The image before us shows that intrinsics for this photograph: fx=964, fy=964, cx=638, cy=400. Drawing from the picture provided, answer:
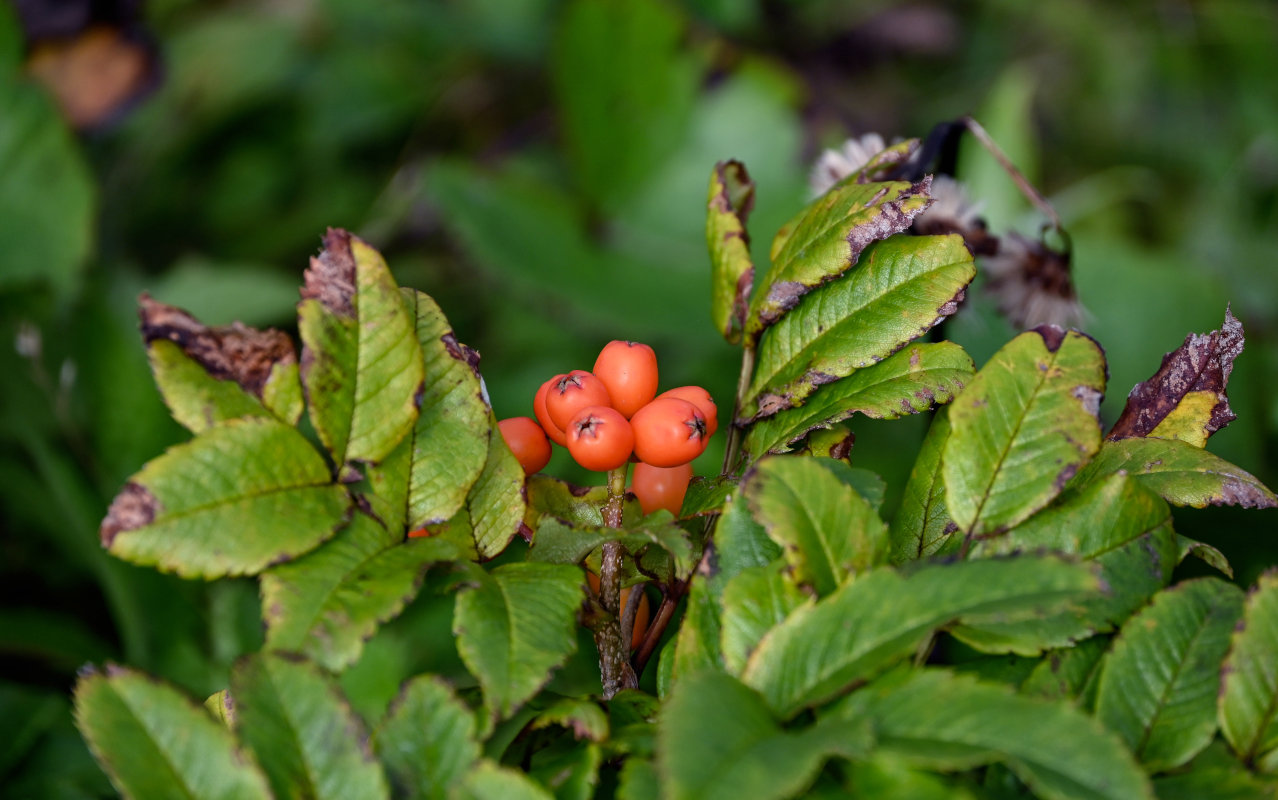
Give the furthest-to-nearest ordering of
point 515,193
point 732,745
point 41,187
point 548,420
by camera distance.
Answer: point 515,193 < point 41,187 < point 548,420 < point 732,745

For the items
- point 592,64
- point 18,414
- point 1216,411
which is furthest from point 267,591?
point 592,64

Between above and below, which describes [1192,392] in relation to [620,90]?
below

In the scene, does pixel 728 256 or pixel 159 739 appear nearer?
pixel 159 739

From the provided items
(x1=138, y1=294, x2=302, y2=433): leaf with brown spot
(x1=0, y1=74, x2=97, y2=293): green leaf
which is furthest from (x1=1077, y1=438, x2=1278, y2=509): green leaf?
(x1=0, y1=74, x2=97, y2=293): green leaf

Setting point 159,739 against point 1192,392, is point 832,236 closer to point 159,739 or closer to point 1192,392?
point 1192,392

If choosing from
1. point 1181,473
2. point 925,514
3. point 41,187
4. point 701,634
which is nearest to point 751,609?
point 701,634

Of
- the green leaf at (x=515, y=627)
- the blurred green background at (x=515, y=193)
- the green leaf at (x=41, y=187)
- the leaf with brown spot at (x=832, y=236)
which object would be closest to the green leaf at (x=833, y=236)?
the leaf with brown spot at (x=832, y=236)

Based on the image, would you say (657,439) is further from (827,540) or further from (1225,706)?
(1225,706)
